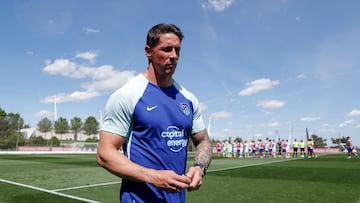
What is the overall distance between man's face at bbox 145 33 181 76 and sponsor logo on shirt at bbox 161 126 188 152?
0.33 metres

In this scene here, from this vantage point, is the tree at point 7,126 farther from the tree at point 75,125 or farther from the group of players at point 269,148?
the group of players at point 269,148

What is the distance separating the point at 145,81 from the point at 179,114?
0.28 m

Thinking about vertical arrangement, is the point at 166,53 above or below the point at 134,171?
above

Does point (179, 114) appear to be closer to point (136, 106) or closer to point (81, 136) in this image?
point (136, 106)

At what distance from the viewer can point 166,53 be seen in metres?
1.86

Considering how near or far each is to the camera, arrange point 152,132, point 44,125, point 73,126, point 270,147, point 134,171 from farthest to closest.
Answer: point 73,126, point 44,125, point 270,147, point 152,132, point 134,171

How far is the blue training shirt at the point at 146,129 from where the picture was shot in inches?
69.1

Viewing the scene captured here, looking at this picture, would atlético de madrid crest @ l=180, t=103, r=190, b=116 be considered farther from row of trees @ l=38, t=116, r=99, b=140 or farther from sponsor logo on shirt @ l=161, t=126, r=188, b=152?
row of trees @ l=38, t=116, r=99, b=140

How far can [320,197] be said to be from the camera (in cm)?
743

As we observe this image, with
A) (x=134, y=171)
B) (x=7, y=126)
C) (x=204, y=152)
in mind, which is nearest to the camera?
(x=134, y=171)

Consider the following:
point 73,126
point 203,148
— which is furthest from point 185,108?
point 73,126

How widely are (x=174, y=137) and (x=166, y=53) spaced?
0.48 m

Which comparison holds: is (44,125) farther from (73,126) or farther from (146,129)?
(146,129)

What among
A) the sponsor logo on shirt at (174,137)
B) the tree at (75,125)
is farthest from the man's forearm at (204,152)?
the tree at (75,125)
